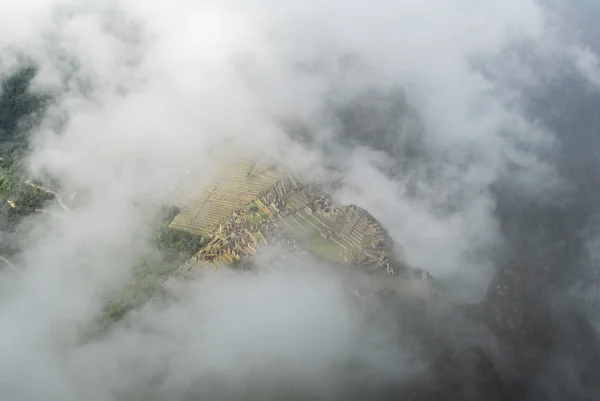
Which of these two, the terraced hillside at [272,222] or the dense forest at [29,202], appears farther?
the dense forest at [29,202]

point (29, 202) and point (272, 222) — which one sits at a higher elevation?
point (272, 222)

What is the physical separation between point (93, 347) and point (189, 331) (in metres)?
4.96

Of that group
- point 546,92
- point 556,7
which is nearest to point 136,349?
point 546,92

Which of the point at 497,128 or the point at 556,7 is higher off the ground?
the point at 556,7

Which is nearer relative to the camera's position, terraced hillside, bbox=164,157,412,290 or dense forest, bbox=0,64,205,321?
terraced hillside, bbox=164,157,412,290

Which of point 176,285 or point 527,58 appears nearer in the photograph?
point 176,285

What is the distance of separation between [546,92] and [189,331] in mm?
36999

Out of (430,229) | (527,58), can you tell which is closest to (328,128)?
(430,229)

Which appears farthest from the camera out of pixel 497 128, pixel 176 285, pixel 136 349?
pixel 497 128

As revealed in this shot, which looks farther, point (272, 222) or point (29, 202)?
point (29, 202)

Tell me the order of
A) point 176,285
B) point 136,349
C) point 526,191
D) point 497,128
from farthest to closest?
1. point 497,128
2. point 526,191
3. point 176,285
4. point 136,349

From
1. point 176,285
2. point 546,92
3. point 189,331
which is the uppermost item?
point 546,92

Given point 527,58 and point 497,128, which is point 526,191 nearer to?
point 497,128

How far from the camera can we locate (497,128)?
1811 inches
